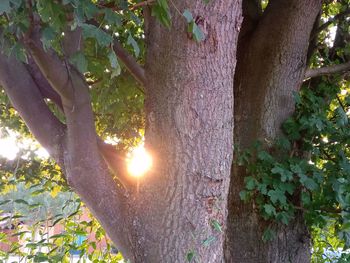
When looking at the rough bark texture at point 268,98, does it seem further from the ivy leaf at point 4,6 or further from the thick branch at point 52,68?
the ivy leaf at point 4,6

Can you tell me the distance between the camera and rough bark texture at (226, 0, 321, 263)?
3438mm

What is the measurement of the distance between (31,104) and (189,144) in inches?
40.9

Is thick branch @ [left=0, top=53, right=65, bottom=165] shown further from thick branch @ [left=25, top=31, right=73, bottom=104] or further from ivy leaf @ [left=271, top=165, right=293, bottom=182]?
ivy leaf @ [left=271, top=165, right=293, bottom=182]

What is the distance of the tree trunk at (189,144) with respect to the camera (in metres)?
2.23

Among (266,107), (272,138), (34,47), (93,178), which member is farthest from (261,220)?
(34,47)

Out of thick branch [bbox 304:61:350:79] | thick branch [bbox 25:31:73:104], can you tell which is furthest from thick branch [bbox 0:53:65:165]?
thick branch [bbox 304:61:350:79]

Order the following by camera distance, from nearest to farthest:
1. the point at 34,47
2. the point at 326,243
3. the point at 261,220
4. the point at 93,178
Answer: the point at 34,47, the point at 93,178, the point at 261,220, the point at 326,243

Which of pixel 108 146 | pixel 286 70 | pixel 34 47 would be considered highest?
pixel 286 70

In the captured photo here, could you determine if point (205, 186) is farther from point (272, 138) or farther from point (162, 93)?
point (272, 138)

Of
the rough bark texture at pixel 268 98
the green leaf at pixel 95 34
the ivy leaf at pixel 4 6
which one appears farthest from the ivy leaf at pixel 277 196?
the ivy leaf at pixel 4 6

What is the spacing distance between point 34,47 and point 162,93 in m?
0.71

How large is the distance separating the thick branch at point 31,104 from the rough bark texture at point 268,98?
157 cm

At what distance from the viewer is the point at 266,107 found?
12.0 feet

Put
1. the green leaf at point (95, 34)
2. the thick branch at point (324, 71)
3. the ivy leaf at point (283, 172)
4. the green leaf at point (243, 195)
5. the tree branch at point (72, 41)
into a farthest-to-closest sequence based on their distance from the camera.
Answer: the thick branch at point (324, 71)
the green leaf at point (243, 195)
the ivy leaf at point (283, 172)
the tree branch at point (72, 41)
the green leaf at point (95, 34)
